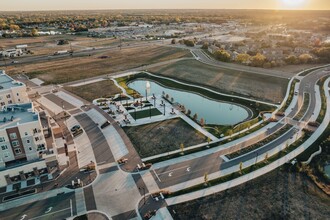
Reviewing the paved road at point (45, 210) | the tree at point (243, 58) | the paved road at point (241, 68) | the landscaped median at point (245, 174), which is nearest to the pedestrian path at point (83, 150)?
the paved road at point (45, 210)

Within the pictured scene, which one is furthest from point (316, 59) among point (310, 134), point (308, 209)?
point (308, 209)

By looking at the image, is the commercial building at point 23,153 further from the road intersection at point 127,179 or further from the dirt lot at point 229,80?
the dirt lot at point 229,80

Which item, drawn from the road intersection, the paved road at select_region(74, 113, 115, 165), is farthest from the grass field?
the road intersection

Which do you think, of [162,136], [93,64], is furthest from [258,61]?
[93,64]

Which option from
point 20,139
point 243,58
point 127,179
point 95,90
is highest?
point 20,139

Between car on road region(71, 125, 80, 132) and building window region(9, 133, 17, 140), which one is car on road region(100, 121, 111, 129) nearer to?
car on road region(71, 125, 80, 132)

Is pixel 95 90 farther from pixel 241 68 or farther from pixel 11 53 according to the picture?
pixel 11 53

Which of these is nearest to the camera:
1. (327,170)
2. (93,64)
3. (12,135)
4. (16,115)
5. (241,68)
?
(12,135)
